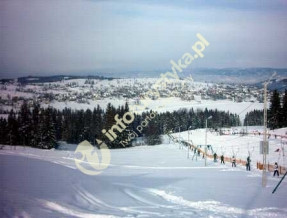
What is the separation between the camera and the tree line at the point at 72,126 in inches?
3034

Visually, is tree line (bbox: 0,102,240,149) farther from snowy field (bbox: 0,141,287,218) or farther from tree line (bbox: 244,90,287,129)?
snowy field (bbox: 0,141,287,218)

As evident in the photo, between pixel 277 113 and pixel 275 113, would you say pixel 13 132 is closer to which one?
pixel 275 113

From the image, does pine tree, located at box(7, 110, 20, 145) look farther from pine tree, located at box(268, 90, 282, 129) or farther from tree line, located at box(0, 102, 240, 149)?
pine tree, located at box(268, 90, 282, 129)

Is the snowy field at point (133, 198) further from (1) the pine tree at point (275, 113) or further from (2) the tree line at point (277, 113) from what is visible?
(1) the pine tree at point (275, 113)

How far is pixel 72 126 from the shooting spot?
104625 mm

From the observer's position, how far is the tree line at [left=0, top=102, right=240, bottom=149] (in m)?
77.1

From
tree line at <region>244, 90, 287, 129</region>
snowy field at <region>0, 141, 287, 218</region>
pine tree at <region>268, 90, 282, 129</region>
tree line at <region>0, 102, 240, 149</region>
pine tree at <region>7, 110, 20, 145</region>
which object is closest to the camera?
snowy field at <region>0, 141, 287, 218</region>

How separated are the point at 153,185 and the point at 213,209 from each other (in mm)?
7203

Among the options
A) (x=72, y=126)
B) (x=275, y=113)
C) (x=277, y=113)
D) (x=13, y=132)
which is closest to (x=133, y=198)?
(x=13, y=132)

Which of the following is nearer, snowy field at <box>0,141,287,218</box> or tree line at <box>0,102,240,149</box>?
snowy field at <box>0,141,287,218</box>

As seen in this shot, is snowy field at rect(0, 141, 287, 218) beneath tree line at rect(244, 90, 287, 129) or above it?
beneath

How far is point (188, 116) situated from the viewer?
154 m

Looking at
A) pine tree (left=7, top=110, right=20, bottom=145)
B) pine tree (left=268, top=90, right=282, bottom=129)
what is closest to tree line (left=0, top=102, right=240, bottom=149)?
pine tree (left=7, top=110, right=20, bottom=145)

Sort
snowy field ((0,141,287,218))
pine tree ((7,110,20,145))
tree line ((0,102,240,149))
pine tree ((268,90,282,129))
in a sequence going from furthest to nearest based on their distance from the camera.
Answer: pine tree ((268,90,282,129)) → pine tree ((7,110,20,145)) → tree line ((0,102,240,149)) → snowy field ((0,141,287,218))
